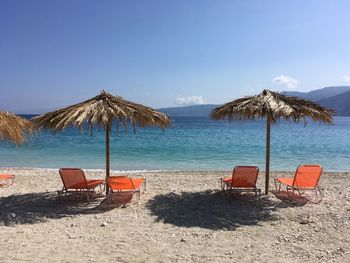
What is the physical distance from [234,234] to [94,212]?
248cm

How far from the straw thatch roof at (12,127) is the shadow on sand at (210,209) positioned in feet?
10.4

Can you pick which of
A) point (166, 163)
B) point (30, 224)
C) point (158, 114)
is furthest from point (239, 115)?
point (166, 163)

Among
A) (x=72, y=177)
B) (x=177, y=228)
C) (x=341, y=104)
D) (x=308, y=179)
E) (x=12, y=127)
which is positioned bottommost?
(x=177, y=228)

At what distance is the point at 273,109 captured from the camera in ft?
21.6

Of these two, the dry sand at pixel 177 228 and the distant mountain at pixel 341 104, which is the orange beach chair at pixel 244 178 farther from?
the distant mountain at pixel 341 104

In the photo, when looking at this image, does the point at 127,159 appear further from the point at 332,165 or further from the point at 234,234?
the point at 234,234

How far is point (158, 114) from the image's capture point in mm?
7488

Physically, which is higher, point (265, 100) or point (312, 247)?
point (265, 100)

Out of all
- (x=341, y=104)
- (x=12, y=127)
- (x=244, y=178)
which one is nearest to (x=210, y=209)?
(x=244, y=178)

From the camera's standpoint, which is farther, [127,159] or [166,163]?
[127,159]

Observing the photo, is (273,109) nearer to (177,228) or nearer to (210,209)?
(210,209)

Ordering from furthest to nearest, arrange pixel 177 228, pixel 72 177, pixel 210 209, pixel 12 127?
pixel 12 127 < pixel 72 177 < pixel 210 209 < pixel 177 228

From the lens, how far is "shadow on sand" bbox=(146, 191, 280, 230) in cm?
572

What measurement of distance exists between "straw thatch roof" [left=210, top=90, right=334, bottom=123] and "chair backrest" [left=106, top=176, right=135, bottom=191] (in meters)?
2.20
